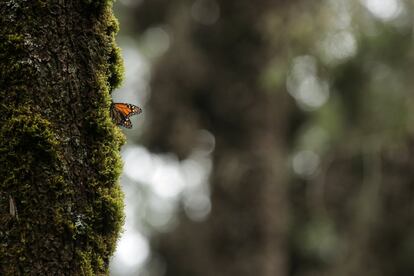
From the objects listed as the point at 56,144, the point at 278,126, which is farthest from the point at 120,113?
the point at 278,126

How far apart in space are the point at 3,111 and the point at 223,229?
25.5 ft

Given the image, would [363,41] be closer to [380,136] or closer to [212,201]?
[380,136]

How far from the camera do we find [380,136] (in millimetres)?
9055

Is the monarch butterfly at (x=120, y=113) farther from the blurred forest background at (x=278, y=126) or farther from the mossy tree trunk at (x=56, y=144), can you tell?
the blurred forest background at (x=278, y=126)

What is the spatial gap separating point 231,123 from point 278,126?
2.10 ft

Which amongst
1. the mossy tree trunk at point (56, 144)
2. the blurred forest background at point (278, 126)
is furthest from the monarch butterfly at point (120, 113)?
the blurred forest background at point (278, 126)

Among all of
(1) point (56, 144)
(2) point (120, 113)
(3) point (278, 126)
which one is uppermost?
(3) point (278, 126)

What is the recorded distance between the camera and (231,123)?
33.4 feet

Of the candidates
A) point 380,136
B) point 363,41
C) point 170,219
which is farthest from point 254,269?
point 170,219

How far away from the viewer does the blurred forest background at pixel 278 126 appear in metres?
8.96

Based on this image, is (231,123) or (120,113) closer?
(120,113)

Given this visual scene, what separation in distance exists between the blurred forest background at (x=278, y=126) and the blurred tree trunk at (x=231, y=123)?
0.02 m

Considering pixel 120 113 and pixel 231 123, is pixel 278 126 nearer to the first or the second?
pixel 231 123

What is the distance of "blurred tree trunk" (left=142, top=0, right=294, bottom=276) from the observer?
31.5 ft
